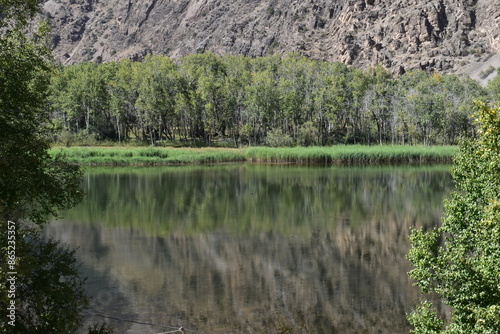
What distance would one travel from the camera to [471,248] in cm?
1083

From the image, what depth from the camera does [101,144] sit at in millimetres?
84750

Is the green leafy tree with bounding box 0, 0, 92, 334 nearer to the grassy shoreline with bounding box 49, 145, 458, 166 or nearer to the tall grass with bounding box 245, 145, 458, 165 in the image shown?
the grassy shoreline with bounding box 49, 145, 458, 166

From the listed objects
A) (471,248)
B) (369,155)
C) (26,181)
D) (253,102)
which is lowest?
(369,155)

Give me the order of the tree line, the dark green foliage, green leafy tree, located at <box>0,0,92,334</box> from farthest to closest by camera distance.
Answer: the tree line, green leafy tree, located at <box>0,0,92,334</box>, the dark green foliage

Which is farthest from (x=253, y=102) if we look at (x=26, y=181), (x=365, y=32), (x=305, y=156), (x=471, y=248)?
(x=365, y=32)

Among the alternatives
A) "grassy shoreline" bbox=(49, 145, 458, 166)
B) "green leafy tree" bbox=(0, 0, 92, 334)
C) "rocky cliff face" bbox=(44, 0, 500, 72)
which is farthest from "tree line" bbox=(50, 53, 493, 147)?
"green leafy tree" bbox=(0, 0, 92, 334)

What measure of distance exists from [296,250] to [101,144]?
69283mm

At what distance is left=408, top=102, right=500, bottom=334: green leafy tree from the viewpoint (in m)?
8.88

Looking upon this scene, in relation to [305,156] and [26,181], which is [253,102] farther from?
[26,181]

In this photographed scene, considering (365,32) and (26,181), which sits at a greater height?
(365,32)

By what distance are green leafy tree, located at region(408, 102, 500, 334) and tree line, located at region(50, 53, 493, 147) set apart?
7117 centimetres

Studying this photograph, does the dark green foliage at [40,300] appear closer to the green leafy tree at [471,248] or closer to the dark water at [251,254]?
the dark water at [251,254]

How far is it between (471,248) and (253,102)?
78.1 meters

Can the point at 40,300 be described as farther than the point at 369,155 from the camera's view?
No
